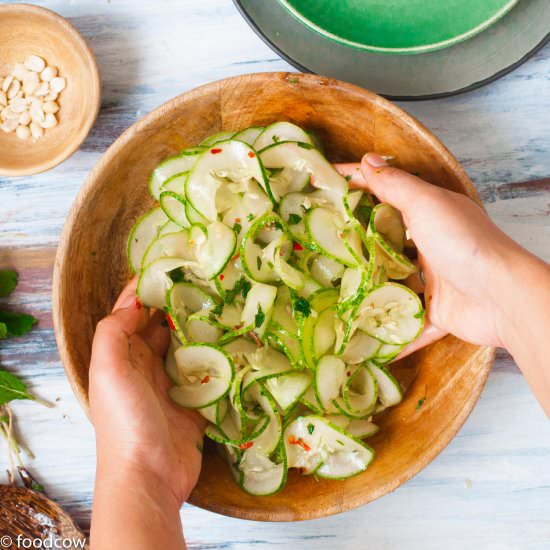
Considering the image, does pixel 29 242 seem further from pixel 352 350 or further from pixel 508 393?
pixel 508 393

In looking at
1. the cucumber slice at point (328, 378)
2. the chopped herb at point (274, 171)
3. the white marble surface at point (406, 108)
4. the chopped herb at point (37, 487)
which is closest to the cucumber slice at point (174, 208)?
the chopped herb at point (274, 171)

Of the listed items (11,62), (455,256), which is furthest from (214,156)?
(11,62)

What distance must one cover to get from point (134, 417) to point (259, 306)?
0.35 m

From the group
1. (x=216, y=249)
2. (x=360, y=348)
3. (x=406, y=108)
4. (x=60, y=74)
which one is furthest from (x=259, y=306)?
(x=60, y=74)

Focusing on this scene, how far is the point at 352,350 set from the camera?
1509 mm

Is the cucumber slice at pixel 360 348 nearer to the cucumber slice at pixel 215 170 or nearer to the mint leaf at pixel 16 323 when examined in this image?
the cucumber slice at pixel 215 170

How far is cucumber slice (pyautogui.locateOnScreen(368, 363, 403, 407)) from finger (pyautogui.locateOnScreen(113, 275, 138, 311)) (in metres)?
0.57

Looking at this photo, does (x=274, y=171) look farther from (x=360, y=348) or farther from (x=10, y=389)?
(x=10, y=389)

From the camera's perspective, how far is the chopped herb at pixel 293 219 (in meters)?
1.50

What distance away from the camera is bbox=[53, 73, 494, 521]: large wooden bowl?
1.48 metres

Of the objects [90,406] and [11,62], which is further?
[11,62]

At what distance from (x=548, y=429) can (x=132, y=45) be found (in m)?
1.48

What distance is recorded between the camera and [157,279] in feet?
4.82

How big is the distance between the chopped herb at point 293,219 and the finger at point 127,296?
0.38 m
